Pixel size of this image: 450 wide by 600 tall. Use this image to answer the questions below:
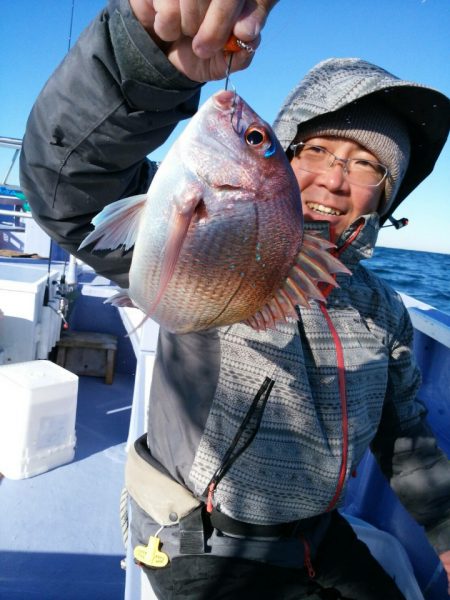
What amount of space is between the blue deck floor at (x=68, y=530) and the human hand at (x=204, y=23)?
2702 mm

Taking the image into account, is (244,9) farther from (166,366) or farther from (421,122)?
(421,122)

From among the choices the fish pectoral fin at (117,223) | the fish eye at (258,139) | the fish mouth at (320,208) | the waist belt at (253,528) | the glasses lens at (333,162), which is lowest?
the waist belt at (253,528)

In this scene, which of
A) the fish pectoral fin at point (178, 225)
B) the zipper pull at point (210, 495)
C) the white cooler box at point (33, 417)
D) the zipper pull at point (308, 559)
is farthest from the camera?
the white cooler box at point (33, 417)

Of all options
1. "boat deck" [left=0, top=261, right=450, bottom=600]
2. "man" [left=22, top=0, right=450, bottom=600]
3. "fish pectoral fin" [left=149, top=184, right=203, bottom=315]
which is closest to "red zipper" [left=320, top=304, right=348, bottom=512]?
"man" [left=22, top=0, right=450, bottom=600]

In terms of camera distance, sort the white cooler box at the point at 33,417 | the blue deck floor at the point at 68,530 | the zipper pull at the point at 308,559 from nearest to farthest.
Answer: the zipper pull at the point at 308,559 → the blue deck floor at the point at 68,530 → the white cooler box at the point at 33,417

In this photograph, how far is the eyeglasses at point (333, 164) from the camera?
1.93m

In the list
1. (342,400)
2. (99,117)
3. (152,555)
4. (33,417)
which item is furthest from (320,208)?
(33,417)

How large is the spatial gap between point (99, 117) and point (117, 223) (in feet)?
0.94

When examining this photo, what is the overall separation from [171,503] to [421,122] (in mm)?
2078

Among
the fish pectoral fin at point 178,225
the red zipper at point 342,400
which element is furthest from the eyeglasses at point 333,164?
the fish pectoral fin at point 178,225

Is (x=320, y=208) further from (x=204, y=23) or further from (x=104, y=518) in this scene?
(x=104, y=518)

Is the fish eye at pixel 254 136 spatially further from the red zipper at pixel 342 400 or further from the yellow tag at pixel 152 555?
the yellow tag at pixel 152 555

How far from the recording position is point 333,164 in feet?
6.29

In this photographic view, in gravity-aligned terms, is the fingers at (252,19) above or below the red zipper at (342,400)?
above
